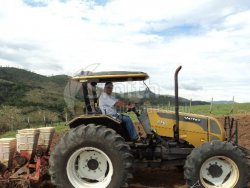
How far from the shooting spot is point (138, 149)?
7.68m

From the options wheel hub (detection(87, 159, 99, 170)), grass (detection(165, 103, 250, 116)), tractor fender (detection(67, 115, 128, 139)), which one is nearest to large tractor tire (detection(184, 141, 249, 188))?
tractor fender (detection(67, 115, 128, 139))

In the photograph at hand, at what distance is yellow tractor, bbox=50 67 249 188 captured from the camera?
22.9 ft

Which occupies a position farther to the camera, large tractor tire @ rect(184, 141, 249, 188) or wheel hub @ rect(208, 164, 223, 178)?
wheel hub @ rect(208, 164, 223, 178)

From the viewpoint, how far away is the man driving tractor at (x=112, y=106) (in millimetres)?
7590

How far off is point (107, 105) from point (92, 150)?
0.95 m

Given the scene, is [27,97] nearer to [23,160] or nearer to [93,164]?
[23,160]

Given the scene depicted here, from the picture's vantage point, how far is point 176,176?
852 cm

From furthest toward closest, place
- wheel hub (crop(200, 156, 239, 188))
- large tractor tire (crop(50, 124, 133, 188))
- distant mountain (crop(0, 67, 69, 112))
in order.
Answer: distant mountain (crop(0, 67, 69, 112))
wheel hub (crop(200, 156, 239, 188))
large tractor tire (crop(50, 124, 133, 188))

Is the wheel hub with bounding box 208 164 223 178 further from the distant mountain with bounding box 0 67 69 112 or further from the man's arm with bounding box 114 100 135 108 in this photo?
the distant mountain with bounding box 0 67 69 112

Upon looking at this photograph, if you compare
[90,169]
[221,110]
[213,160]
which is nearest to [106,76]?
[90,169]

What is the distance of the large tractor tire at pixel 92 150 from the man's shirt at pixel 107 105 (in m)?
0.60

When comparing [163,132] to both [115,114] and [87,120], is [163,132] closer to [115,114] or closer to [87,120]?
[115,114]

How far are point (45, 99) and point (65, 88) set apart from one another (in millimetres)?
61526

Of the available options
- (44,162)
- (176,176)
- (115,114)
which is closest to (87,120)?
(115,114)
